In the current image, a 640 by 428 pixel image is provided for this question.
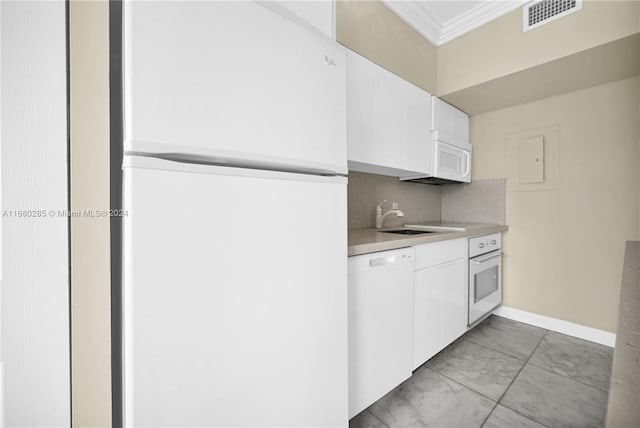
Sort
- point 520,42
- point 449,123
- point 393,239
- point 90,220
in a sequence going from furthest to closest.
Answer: point 449,123, point 520,42, point 393,239, point 90,220

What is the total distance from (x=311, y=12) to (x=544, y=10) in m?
1.89

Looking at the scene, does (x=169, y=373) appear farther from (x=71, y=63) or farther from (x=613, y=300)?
(x=613, y=300)

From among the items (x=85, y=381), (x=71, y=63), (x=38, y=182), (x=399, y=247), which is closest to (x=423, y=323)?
(x=399, y=247)

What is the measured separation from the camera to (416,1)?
6.71 feet

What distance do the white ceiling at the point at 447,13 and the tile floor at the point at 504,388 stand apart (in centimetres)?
250

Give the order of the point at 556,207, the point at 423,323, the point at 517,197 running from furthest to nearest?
the point at 517,197 < the point at 556,207 < the point at 423,323

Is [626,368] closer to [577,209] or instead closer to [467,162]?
[577,209]

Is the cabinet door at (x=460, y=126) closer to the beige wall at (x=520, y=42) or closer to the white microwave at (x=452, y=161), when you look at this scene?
the white microwave at (x=452, y=161)

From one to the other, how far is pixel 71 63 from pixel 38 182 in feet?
1.20

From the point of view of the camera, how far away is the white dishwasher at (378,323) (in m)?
1.24

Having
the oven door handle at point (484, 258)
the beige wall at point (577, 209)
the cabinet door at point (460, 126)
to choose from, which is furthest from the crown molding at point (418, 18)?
the oven door handle at point (484, 258)

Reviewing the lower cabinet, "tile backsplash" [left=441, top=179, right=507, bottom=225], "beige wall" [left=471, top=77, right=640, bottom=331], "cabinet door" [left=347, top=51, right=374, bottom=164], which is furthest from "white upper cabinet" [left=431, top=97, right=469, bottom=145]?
the lower cabinet

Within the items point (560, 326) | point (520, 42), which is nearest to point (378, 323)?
point (560, 326)

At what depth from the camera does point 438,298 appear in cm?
175
